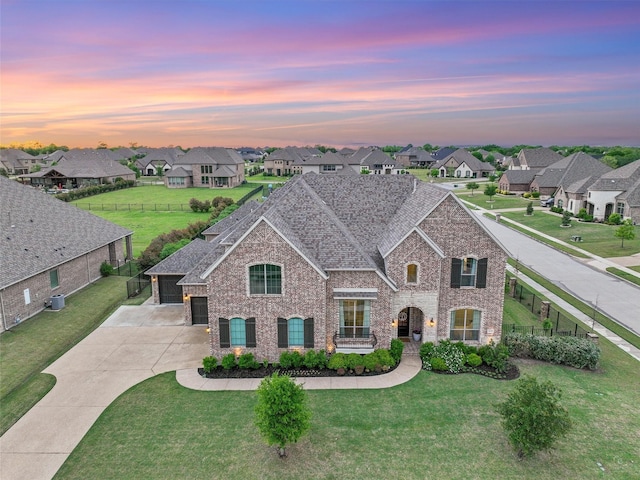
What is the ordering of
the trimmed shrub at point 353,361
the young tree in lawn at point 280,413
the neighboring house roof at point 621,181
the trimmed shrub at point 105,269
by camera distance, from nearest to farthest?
the young tree in lawn at point 280,413
the trimmed shrub at point 353,361
the trimmed shrub at point 105,269
the neighboring house roof at point 621,181

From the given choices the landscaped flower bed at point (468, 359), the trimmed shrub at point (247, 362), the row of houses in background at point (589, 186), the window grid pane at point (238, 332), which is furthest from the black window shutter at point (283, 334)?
the row of houses in background at point (589, 186)

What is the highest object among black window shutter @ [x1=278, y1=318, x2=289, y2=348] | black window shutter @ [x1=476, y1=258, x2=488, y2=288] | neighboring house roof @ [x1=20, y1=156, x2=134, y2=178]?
neighboring house roof @ [x1=20, y1=156, x2=134, y2=178]

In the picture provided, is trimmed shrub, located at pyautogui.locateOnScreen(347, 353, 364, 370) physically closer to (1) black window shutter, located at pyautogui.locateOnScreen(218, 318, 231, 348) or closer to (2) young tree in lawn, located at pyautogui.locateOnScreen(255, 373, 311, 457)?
(1) black window shutter, located at pyautogui.locateOnScreen(218, 318, 231, 348)

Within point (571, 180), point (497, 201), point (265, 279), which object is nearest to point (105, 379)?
point (265, 279)

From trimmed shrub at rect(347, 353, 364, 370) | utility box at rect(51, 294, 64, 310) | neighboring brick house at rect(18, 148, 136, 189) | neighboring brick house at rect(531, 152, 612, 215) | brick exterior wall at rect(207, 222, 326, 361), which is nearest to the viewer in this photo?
Answer: brick exterior wall at rect(207, 222, 326, 361)

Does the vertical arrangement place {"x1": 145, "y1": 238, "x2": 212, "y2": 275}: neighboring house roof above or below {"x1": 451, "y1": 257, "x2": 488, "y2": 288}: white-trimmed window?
below

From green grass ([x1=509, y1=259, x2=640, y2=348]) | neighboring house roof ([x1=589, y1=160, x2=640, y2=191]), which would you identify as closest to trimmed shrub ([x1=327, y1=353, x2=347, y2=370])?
green grass ([x1=509, y1=259, x2=640, y2=348])

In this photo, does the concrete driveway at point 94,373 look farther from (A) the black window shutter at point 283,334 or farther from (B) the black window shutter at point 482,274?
(B) the black window shutter at point 482,274

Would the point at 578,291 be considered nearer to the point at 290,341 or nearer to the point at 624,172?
the point at 290,341
